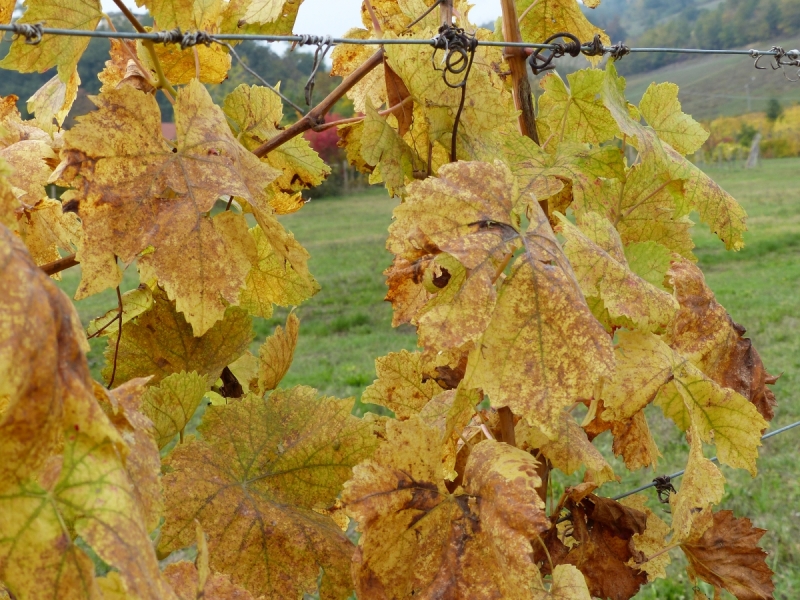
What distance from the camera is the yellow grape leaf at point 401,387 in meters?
0.89

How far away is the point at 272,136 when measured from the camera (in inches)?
31.6

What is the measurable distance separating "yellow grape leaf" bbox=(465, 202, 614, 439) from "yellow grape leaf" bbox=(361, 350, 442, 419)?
34 centimetres

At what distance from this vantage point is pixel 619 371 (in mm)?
671

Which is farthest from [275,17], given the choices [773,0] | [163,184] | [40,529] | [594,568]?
[773,0]

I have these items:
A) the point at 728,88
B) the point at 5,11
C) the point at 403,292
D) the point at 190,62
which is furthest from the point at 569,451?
the point at 728,88

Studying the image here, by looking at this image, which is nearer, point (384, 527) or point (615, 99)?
point (384, 527)

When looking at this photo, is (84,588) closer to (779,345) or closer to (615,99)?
(615,99)

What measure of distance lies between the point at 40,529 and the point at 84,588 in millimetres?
36

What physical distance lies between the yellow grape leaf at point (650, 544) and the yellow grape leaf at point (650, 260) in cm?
30

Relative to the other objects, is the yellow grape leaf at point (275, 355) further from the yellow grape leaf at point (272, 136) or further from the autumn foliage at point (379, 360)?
the yellow grape leaf at point (272, 136)

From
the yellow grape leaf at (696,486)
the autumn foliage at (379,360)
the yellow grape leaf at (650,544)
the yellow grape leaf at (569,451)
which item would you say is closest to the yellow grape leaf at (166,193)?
the autumn foliage at (379,360)

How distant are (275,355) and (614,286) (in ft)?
1.17

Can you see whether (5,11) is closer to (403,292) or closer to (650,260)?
(403,292)

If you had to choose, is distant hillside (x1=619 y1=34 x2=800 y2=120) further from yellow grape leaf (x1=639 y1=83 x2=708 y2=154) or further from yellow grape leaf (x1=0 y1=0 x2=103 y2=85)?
yellow grape leaf (x1=0 y1=0 x2=103 y2=85)
